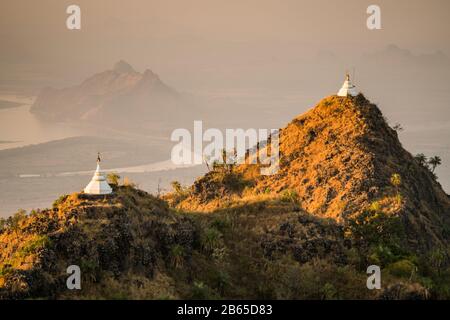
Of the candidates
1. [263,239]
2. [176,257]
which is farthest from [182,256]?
[263,239]

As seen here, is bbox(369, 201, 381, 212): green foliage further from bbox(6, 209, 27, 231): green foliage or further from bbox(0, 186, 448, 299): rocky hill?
bbox(6, 209, 27, 231): green foliage

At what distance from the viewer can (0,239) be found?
42.7 meters

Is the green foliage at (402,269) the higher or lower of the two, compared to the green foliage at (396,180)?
lower

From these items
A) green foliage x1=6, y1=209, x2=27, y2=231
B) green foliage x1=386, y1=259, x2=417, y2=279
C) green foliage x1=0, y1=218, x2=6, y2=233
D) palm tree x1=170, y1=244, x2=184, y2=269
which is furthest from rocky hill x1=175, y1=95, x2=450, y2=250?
Result: green foliage x1=6, y1=209, x2=27, y2=231

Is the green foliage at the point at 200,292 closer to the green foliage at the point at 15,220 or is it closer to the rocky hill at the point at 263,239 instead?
the rocky hill at the point at 263,239

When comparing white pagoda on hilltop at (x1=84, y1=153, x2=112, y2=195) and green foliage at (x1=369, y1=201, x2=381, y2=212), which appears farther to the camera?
green foliage at (x1=369, y1=201, x2=381, y2=212)

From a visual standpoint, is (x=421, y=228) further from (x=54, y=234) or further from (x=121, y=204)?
(x=54, y=234)

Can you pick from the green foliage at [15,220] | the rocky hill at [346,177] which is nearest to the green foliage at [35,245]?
the green foliage at [15,220]

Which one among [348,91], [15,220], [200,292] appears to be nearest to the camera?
[200,292]

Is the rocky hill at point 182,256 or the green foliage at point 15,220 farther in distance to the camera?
the green foliage at point 15,220

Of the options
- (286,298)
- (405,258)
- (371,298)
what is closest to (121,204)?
(286,298)

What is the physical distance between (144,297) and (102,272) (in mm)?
2462

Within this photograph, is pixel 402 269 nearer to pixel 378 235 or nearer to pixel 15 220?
pixel 378 235

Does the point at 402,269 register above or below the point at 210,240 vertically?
below
